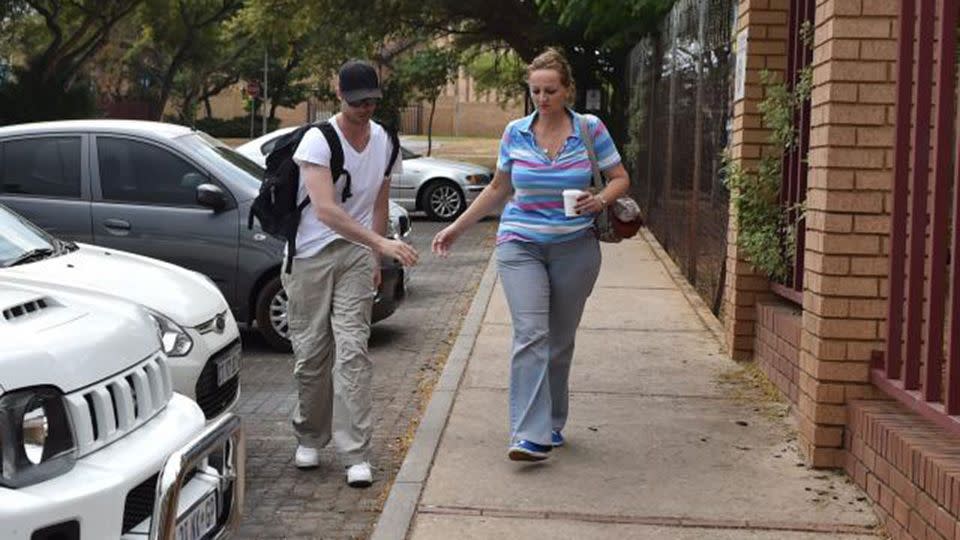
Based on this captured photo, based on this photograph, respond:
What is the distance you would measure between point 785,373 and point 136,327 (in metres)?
4.13

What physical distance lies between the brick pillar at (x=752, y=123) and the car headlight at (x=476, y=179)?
42.0 ft

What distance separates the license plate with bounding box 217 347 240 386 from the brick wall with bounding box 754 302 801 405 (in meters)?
2.84

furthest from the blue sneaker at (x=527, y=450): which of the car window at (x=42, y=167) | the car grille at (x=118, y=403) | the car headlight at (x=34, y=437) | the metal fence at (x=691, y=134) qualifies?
the car window at (x=42, y=167)

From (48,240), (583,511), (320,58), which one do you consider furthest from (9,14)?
(583,511)

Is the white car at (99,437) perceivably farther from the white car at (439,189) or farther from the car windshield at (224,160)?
the white car at (439,189)

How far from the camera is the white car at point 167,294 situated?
576cm

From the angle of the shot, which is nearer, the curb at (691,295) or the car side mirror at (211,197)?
the car side mirror at (211,197)

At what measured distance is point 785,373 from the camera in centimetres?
711

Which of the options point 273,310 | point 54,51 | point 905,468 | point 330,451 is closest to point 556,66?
point 330,451

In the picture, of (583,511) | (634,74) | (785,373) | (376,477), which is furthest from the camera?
(634,74)

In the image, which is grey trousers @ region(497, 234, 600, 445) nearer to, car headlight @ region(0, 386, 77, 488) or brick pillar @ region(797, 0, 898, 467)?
brick pillar @ region(797, 0, 898, 467)

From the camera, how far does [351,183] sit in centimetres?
596

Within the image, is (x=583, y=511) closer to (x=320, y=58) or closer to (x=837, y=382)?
(x=837, y=382)

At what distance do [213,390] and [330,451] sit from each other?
83cm
